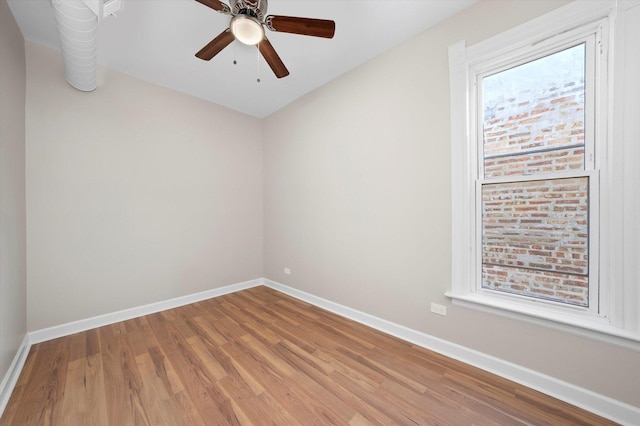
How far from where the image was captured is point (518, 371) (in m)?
1.71

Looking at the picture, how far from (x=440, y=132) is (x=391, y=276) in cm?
145

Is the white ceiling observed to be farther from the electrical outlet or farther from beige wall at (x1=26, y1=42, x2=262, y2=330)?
the electrical outlet

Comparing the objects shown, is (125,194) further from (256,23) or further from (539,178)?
(539,178)

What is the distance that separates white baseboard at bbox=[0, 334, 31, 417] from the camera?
5.09ft

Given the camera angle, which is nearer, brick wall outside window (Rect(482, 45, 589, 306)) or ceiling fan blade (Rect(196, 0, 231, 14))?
ceiling fan blade (Rect(196, 0, 231, 14))

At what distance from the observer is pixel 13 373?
1.77 meters

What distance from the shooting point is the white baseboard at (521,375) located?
4.59 ft

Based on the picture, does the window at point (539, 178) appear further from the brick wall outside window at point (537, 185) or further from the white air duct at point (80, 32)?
the white air duct at point (80, 32)

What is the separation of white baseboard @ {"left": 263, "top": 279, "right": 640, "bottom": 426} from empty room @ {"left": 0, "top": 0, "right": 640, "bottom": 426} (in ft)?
0.04

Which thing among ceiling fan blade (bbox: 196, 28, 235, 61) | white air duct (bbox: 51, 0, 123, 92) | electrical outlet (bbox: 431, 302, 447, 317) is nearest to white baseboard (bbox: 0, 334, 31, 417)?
white air duct (bbox: 51, 0, 123, 92)

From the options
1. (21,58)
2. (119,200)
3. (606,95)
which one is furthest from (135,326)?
(606,95)

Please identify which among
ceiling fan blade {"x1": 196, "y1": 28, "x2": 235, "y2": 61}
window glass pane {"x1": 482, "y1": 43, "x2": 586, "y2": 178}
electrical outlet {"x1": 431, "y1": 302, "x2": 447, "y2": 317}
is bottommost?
electrical outlet {"x1": 431, "y1": 302, "x2": 447, "y2": 317}

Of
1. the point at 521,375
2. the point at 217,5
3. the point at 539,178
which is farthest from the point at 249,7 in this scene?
the point at 521,375

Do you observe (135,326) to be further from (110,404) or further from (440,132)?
(440,132)
